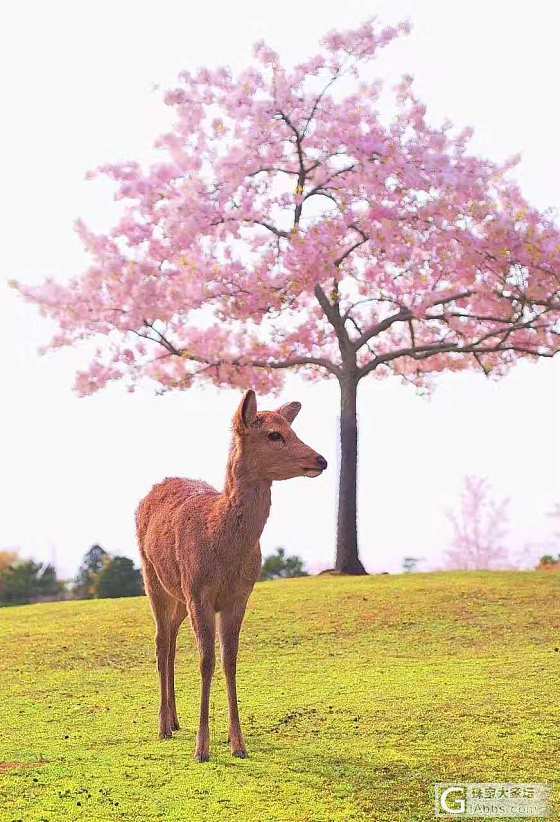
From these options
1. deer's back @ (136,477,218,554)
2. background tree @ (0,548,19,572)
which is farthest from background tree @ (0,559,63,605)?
deer's back @ (136,477,218,554)

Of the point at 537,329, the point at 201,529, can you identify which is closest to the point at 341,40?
the point at 537,329

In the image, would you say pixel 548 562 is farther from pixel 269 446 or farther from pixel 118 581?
pixel 269 446

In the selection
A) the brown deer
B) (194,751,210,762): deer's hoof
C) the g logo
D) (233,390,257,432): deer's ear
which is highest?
(233,390,257,432): deer's ear

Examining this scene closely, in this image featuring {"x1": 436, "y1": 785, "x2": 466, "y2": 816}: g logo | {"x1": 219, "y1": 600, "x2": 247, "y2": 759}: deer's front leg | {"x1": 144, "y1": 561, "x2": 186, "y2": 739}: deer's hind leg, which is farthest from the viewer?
{"x1": 144, "y1": 561, "x2": 186, "y2": 739}: deer's hind leg

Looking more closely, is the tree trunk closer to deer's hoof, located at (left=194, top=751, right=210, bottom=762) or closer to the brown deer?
the brown deer

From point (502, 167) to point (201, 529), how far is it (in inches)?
622

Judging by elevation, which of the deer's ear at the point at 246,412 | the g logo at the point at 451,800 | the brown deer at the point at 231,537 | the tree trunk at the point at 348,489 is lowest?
the g logo at the point at 451,800

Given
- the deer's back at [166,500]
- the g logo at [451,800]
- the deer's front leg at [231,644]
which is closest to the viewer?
the g logo at [451,800]

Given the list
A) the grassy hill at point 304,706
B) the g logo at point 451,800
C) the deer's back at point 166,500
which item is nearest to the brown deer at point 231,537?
the deer's back at point 166,500

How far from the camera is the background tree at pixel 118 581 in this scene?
20.3 m

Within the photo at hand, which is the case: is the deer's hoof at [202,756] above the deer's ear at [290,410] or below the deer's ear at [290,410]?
below

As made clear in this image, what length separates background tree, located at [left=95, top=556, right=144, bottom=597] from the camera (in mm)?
20266

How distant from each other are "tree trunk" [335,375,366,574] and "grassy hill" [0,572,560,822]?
346cm

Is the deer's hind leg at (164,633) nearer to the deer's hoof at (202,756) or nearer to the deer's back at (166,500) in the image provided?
the deer's back at (166,500)
